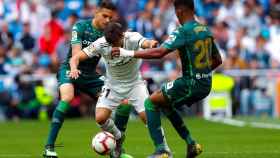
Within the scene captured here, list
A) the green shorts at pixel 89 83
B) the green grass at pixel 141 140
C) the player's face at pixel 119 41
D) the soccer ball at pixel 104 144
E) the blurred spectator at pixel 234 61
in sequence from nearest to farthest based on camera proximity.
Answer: the soccer ball at pixel 104 144, the player's face at pixel 119 41, the green shorts at pixel 89 83, the green grass at pixel 141 140, the blurred spectator at pixel 234 61

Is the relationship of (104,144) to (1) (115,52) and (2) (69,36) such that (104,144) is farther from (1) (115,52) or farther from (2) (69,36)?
(2) (69,36)

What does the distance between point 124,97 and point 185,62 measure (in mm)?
1514

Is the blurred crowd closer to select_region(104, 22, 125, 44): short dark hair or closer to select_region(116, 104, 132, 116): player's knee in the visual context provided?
select_region(116, 104, 132, 116): player's knee

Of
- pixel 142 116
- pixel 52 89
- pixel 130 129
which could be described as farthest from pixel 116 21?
pixel 52 89

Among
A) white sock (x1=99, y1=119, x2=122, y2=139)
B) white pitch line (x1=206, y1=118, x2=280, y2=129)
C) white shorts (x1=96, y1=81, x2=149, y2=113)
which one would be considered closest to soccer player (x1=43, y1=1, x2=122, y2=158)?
white shorts (x1=96, y1=81, x2=149, y2=113)

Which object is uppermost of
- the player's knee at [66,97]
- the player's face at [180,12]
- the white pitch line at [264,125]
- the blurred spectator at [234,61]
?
the player's face at [180,12]

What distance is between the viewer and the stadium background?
79.5 ft

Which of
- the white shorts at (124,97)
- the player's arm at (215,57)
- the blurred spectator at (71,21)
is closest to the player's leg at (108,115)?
the white shorts at (124,97)

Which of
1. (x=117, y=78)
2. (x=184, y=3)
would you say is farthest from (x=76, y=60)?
(x=184, y=3)

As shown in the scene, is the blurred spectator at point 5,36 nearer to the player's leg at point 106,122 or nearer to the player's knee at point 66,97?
the player's knee at point 66,97

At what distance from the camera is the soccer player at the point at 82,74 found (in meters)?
13.6

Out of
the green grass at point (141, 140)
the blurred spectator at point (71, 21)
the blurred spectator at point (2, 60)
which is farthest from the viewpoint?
the blurred spectator at point (71, 21)

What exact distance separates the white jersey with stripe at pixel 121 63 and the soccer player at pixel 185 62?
0.86m

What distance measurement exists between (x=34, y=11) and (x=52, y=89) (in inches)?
138
